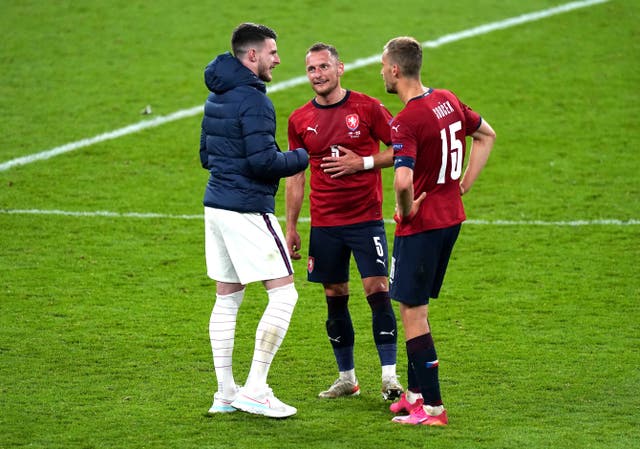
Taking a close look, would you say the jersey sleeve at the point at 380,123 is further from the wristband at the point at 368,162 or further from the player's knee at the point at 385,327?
the player's knee at the point at 385,327

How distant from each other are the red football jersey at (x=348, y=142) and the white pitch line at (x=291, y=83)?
7.63 metres

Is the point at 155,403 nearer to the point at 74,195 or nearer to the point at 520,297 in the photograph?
the point at 520,297

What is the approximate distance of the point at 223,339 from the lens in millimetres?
7000

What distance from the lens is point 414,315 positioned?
664cm

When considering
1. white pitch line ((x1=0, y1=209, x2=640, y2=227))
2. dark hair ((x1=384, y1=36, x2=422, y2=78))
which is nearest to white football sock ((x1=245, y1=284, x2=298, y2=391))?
dark hair ((x1=384, y1=36, x2=422, y2=78))

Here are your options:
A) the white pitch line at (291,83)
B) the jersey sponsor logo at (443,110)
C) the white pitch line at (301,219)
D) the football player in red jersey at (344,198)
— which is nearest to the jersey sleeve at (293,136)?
the football player in red jersey at (344,198)

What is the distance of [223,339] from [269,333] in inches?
13.1

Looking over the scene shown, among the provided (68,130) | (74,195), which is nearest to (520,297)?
(74,195)

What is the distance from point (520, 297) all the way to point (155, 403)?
399cm

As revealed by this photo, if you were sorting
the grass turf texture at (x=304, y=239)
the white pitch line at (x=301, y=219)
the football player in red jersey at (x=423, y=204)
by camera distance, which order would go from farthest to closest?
the white pitch line at (x=301, y=219), the grass turf texture at (x=304, y=239), the football player in red jersey at (x=423, y=204)

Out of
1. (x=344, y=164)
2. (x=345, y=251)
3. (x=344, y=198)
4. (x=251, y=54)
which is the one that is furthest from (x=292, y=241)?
(x=251, y=54)

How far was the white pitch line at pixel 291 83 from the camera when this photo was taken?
14.6 meters

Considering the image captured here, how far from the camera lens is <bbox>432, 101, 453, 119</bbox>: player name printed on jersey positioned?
649cm

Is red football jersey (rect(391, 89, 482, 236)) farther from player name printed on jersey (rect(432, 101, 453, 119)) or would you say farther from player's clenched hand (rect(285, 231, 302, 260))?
player's clenched hand (rect(285, 231, 302, 260))
